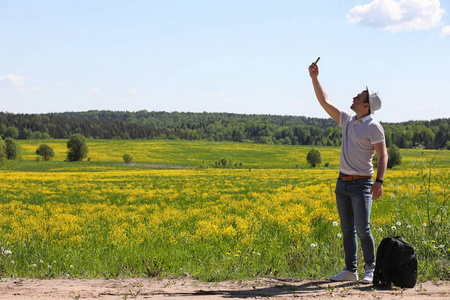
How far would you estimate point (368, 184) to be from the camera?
5.14 metres

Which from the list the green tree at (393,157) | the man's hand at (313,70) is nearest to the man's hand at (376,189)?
the man's hand at (313,70)

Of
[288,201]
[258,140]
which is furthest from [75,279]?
[258,140]

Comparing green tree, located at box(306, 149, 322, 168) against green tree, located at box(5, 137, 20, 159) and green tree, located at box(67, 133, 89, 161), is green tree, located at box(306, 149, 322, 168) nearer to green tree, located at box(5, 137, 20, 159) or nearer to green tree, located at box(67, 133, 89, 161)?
green tree, located at box(67, 133, 89, 161)

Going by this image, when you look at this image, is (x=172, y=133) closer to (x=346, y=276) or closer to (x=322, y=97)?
(x=322, y=97)

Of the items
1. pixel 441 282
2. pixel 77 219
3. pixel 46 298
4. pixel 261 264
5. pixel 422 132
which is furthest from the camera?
pixel 422 132

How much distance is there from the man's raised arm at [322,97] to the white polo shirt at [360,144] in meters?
0.34

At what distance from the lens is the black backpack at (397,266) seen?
491cm

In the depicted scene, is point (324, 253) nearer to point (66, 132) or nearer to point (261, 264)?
point (261, 264)

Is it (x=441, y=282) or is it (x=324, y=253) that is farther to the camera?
(x=324, y=253)

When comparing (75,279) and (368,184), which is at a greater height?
(368,184)

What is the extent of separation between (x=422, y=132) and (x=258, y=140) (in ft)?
223

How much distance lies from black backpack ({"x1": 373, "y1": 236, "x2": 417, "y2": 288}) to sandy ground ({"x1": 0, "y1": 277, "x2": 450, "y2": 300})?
110 millimetres

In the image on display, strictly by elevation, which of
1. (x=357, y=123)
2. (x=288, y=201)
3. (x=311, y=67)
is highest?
(x=311, y=67)

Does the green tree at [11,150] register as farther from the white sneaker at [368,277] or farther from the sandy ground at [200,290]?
the white sneaker at [368,277]
